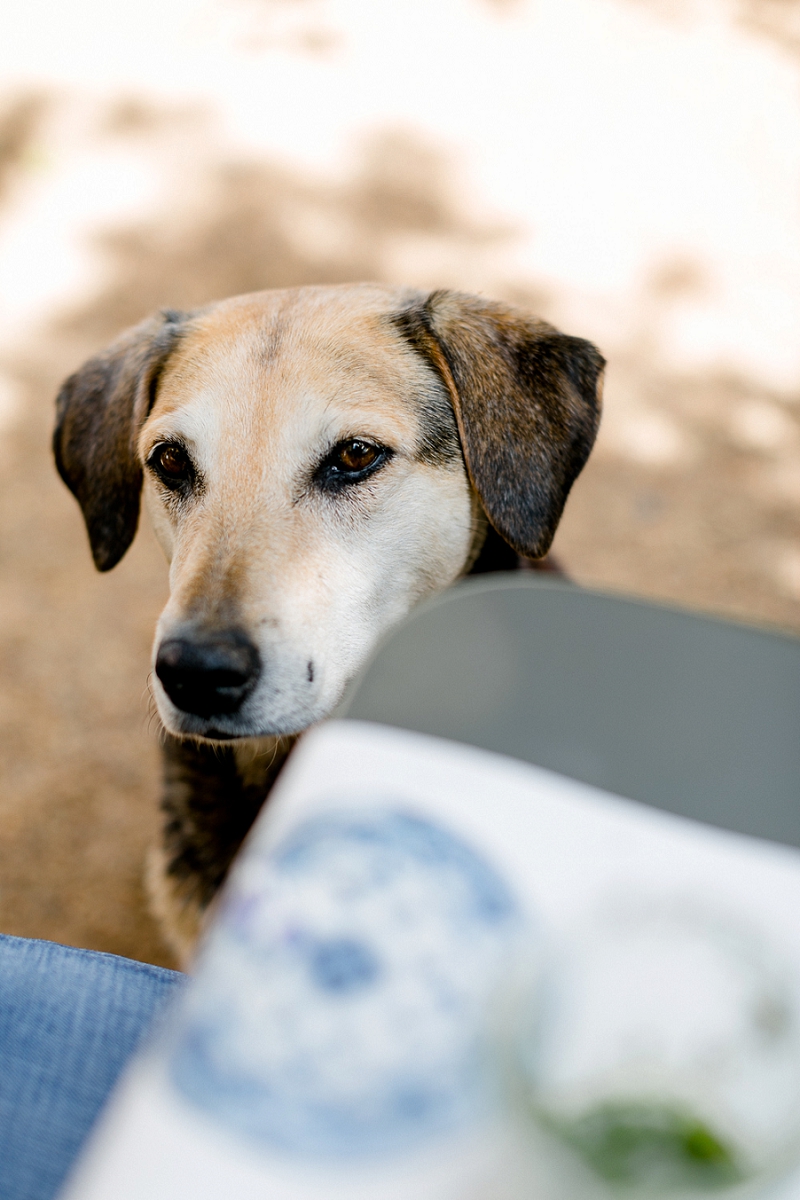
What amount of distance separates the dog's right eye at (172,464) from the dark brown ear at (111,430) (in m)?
0.19

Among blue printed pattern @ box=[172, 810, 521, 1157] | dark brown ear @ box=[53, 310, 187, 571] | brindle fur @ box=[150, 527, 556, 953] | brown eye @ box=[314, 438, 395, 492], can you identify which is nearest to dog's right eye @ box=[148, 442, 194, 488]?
dark brown ear @ box=[53, 310, 187, 571]

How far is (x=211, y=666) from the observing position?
1.54m

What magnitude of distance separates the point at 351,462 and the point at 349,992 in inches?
50.4

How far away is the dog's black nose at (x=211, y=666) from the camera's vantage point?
1.54m

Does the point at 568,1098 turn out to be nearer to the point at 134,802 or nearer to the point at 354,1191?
the point at 354,1191

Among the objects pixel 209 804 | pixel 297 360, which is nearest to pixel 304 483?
pixel 297 360

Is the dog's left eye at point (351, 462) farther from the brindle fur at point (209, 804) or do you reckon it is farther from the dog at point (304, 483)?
the brindle fur at point (209, 804)

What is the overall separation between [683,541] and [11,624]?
2499 millimetres

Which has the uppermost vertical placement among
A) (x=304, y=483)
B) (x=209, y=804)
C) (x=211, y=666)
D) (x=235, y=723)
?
(x=304, y=483)

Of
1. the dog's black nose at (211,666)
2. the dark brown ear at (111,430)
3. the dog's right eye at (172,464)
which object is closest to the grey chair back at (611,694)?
the dog's black nose at (211,666)

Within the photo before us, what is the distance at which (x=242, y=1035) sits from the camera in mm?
727

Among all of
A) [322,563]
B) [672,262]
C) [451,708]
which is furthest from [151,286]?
[451,708]

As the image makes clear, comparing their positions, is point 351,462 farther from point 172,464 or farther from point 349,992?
point 349,992

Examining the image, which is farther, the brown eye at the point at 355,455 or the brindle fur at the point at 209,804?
the brindle fur at the point at 209,804
